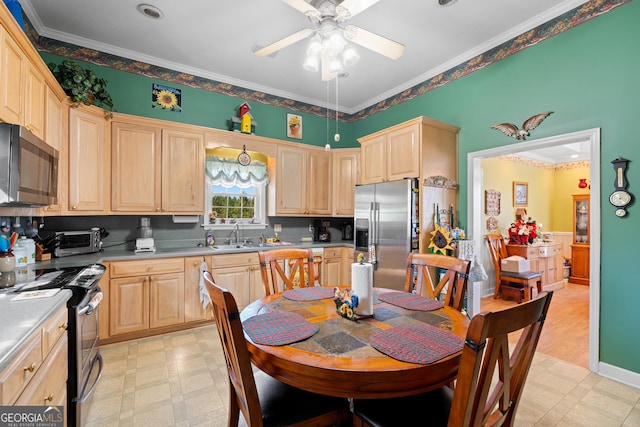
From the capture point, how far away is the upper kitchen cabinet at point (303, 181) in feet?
14.0

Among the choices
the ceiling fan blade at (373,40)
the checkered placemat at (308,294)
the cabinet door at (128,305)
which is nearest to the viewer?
the checkered placemat at (308,294)

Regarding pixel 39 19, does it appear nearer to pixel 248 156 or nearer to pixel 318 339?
pixel 248 156

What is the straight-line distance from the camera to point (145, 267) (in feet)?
10.1

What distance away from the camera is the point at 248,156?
162 inches

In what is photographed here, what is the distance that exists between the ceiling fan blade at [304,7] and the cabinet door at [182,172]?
7.40ft

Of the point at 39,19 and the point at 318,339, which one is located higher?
the point at 39,19

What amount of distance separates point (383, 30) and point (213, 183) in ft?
9.08

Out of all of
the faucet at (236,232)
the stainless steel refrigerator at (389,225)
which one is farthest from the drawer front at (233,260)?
the stainless steel refrigerator at (389,225)

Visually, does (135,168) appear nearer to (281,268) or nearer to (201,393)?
(281,268)

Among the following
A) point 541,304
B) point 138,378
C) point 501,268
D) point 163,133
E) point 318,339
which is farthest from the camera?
point 501,268

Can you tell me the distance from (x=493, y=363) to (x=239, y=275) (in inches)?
122

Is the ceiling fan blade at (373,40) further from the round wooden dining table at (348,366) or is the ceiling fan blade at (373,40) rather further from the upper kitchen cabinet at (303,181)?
the upper kitchen cabinet at (303,181)

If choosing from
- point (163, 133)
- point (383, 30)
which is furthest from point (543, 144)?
point (163, 133)

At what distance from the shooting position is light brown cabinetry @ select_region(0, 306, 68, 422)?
1053mm
